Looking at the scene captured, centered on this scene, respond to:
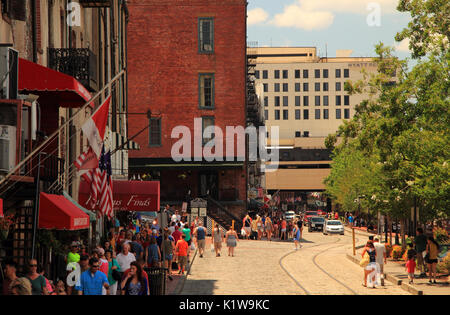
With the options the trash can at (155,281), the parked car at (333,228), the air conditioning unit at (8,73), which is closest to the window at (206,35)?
the parked car at (333,228)

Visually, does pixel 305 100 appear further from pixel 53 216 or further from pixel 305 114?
pixel 53 216

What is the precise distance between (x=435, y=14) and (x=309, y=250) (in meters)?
14.9

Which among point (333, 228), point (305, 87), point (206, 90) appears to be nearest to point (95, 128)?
point (206, 90)

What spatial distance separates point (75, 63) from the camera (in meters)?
21.8

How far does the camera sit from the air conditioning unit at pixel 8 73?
48.1 feet

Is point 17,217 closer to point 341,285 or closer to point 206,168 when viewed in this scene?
point 341,285

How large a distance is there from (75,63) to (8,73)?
726 cm

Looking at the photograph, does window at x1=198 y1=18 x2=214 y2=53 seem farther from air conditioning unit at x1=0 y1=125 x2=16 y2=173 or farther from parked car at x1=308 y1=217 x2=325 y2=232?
air conditioning unit at x1=0 y1=125 x2=16 y2=173

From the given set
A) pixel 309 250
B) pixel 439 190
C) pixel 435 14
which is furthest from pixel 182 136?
pixel 439 190

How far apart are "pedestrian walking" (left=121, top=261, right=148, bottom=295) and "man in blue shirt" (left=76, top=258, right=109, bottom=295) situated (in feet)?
1.27

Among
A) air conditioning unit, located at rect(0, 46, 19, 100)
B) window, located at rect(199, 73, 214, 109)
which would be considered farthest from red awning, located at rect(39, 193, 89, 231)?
window, located at rect(199, 73, 214, 109)

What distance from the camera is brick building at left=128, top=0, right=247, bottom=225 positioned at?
5509cm

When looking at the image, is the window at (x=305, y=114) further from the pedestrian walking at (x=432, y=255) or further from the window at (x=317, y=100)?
the pedestrian walking at (x=432, y=255)
